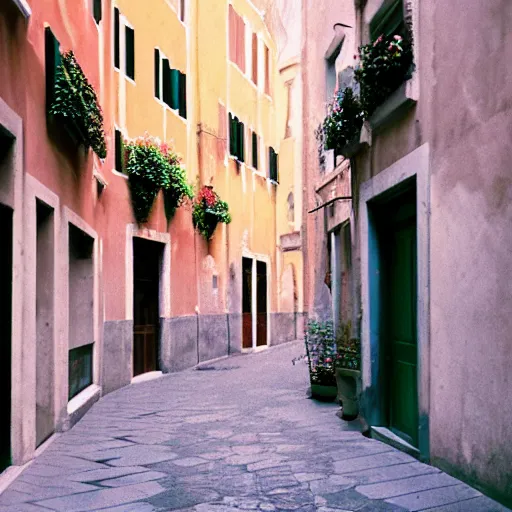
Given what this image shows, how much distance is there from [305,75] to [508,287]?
13.2m

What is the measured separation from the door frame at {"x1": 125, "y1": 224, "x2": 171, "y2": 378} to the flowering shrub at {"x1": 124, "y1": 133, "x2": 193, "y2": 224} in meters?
0.30

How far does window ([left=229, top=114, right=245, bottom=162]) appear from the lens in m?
18.5

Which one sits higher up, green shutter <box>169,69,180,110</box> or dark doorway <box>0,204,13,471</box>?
green shutter <box>169,69,180,110</box>

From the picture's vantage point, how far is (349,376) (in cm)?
798

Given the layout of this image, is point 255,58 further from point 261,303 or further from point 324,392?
point 324,392

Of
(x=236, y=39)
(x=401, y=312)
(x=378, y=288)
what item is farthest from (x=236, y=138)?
(x=401, y=312)

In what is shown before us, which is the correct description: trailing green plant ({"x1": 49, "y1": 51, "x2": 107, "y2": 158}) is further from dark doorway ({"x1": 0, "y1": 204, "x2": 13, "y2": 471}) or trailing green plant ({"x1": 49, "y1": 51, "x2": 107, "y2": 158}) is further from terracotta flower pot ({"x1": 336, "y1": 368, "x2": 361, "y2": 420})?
terracotta flower pot ({"x1": 336, "y1": 368, "x2": 361, "y2": 420})

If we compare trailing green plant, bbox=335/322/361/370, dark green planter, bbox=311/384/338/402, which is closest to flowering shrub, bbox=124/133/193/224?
dark green planter, bbox=311/384/338/402

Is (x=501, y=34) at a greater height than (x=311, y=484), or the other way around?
(x=501, y=34)

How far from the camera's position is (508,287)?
14.5 ft

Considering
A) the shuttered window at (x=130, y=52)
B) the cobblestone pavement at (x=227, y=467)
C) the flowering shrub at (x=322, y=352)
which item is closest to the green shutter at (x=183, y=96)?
the shuttered window at (x=130, y=52)

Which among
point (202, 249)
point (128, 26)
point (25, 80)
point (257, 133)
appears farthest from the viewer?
point (257, 133)

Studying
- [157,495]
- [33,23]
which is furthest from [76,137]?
[157,495]

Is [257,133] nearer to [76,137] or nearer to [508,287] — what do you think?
[76,137]
